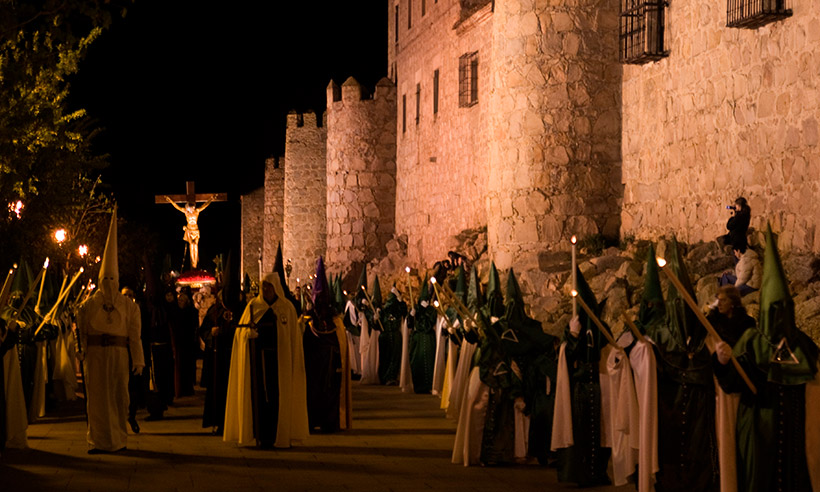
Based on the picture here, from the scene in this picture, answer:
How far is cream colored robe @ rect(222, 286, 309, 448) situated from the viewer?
1237cm

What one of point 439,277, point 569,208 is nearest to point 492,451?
point 569,208

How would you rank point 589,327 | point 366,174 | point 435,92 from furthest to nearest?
1. point 366,174
2. point 435,92
3. point 589,327

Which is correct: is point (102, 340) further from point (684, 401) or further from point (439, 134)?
point (439, 134)

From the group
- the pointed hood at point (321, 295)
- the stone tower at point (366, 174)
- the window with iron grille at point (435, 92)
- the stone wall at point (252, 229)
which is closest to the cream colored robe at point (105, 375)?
the pointed hood at point (321, 295)

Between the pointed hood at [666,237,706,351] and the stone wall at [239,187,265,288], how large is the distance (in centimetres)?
4987

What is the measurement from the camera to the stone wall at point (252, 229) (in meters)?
58.2

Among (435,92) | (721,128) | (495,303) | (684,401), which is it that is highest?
(435,92)

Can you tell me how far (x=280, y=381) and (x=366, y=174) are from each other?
26126 mm

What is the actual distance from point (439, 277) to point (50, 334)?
1063 cm

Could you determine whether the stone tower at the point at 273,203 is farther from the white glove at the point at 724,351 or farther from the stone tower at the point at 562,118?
the white glove at the point at 724,351

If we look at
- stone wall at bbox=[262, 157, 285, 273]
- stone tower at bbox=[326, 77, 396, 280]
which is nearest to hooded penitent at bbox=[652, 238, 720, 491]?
stone tower at bbox=[326, 77, 396, 280]

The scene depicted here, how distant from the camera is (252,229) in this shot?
59.1 m

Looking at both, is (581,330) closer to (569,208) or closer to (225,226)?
(569,208)

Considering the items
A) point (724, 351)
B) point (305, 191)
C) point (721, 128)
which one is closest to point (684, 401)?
point (724, 351)
